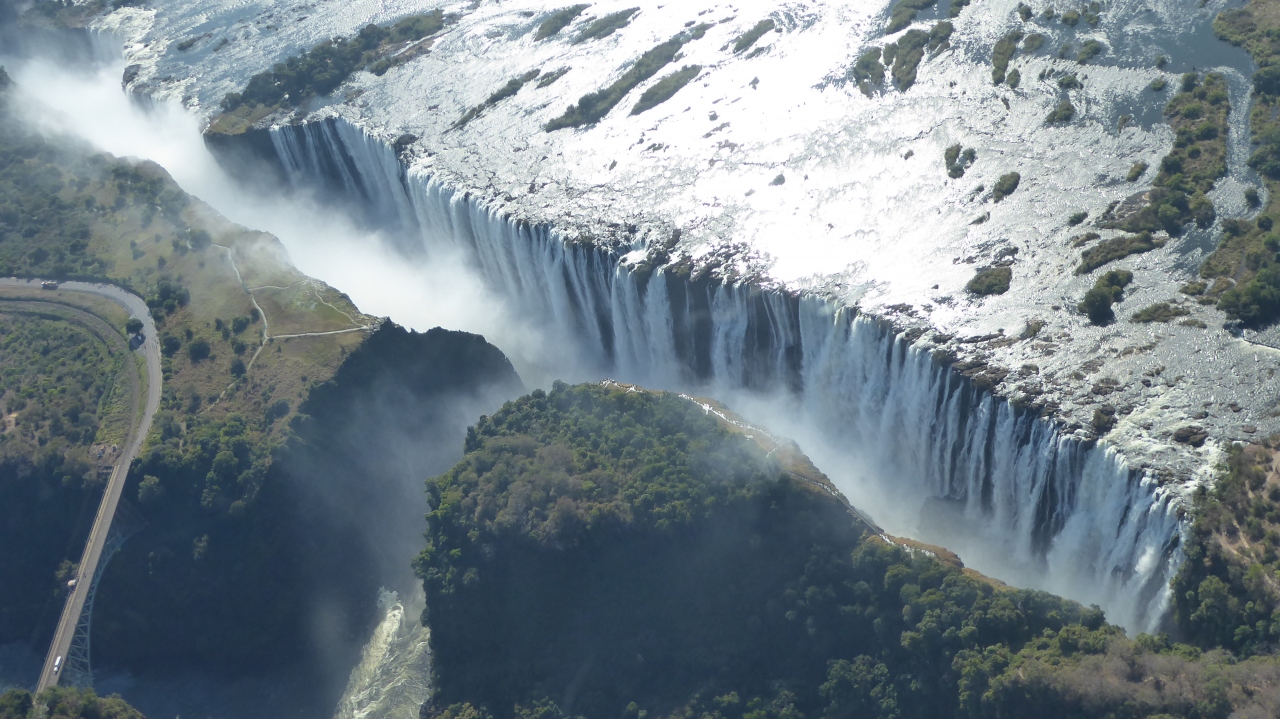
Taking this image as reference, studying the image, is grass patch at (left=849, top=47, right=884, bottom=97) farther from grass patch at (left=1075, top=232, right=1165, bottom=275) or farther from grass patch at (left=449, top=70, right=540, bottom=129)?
grass patch at (left=449, top=70, right=540, bottom=129)

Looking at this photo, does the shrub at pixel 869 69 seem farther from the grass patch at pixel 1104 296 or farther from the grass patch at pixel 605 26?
the grass patch at pixel 1104 296

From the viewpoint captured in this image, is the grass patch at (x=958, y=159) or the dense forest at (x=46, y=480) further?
the grass patch at (x=958, y=159)

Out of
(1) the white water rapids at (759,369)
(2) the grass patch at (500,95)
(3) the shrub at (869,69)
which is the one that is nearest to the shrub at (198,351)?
(1) the white water rapids at (759,369)

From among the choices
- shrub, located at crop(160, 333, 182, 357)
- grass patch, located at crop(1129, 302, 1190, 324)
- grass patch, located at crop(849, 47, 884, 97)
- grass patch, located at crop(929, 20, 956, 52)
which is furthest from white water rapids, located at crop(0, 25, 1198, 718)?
grass patch, located at crop(929, 20, 956, 52)

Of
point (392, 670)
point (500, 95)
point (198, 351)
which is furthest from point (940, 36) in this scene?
point (392, 670)

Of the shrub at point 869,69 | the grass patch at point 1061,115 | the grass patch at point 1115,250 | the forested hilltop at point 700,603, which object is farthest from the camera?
the shrub at point 869,69

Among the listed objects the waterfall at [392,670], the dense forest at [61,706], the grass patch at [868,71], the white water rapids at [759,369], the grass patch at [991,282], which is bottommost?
the waterfall at [392,670]

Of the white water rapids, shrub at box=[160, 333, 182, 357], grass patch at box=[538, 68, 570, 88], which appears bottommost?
the white water rapids
